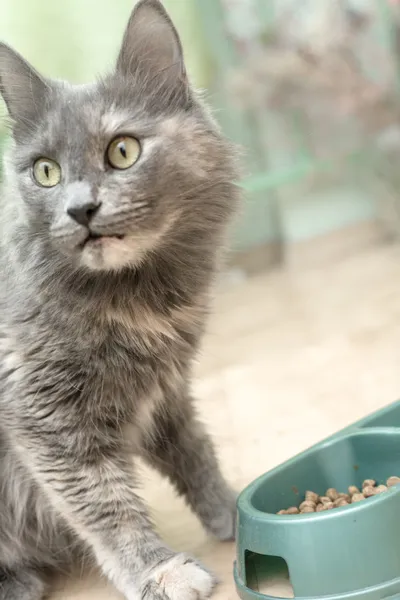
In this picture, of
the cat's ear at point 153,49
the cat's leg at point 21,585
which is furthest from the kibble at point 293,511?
the cat's ear at point 153,49

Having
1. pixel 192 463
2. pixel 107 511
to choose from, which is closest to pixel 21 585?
pixel 107 511

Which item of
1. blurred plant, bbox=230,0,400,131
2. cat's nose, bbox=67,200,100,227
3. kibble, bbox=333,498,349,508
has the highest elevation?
blurred plant, bbox=230,0,400,131

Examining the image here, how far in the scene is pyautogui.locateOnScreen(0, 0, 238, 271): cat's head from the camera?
3.70 ft

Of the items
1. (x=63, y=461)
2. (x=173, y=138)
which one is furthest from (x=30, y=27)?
(x=63, y=461)

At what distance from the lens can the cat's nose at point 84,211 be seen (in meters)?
1.09

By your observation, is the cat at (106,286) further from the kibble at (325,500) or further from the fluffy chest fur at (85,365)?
the kibble at (325,500)

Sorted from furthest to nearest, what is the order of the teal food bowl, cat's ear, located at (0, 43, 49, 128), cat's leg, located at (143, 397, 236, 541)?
cat's leg, located at (143, 397, 236, 541) → cat's ear, located at (0, 43, 49, 128) → the teal food bowl

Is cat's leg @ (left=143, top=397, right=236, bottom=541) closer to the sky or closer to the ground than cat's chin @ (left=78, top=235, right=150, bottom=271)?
closer to the ground

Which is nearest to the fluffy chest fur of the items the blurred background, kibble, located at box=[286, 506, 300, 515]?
kibble, located at box=[286, 506, 300, 515]

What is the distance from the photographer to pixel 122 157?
3.84 ft

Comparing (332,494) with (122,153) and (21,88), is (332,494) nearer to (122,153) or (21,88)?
(122,153)

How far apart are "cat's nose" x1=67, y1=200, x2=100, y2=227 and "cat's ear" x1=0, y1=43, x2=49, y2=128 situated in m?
0.27

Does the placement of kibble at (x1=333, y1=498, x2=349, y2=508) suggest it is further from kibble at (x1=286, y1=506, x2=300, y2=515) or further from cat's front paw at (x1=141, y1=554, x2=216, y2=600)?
cat's front paw at (x1=141, y1=554, x2=216, y2=600)

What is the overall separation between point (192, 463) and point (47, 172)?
0.68 meters
